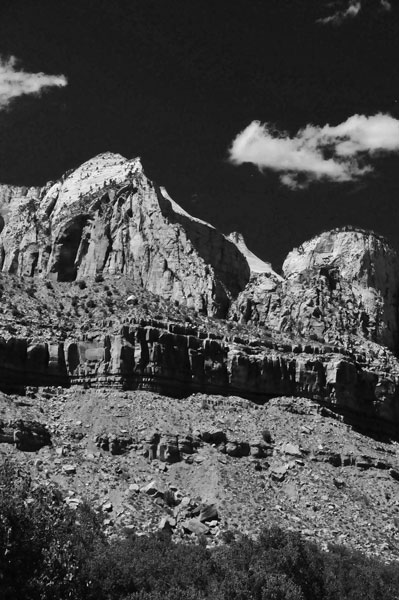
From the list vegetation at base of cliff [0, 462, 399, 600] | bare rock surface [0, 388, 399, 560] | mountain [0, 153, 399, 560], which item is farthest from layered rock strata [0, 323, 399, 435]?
vegetation at base of cliff [0, 462, 399, 600]

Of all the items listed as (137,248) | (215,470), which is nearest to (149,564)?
(215,470)

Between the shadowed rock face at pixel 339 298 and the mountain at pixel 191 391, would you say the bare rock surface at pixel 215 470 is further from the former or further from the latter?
the shadowed rock face at pixel 339 298

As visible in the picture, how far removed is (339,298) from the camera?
16200cm

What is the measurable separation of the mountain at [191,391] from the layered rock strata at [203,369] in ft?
0.59

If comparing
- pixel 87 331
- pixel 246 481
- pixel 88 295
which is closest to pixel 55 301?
pixel 88 295

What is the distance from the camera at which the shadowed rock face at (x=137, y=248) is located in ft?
517

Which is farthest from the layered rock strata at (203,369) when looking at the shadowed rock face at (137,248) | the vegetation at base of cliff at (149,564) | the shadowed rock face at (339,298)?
the shadowed rock face at (137,248)

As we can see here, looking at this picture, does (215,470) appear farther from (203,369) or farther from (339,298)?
(339,298)

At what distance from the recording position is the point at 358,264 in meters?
184

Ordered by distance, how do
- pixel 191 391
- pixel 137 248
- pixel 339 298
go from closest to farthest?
1. pixel 191 391
2. pixel 137 248
3. pixel 339 298

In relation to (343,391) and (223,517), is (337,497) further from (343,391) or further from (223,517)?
(343,391)

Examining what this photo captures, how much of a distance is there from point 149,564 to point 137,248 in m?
89.1

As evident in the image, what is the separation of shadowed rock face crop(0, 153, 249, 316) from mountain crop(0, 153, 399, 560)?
1.03 ft

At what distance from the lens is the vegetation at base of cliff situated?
6662 centimetres
